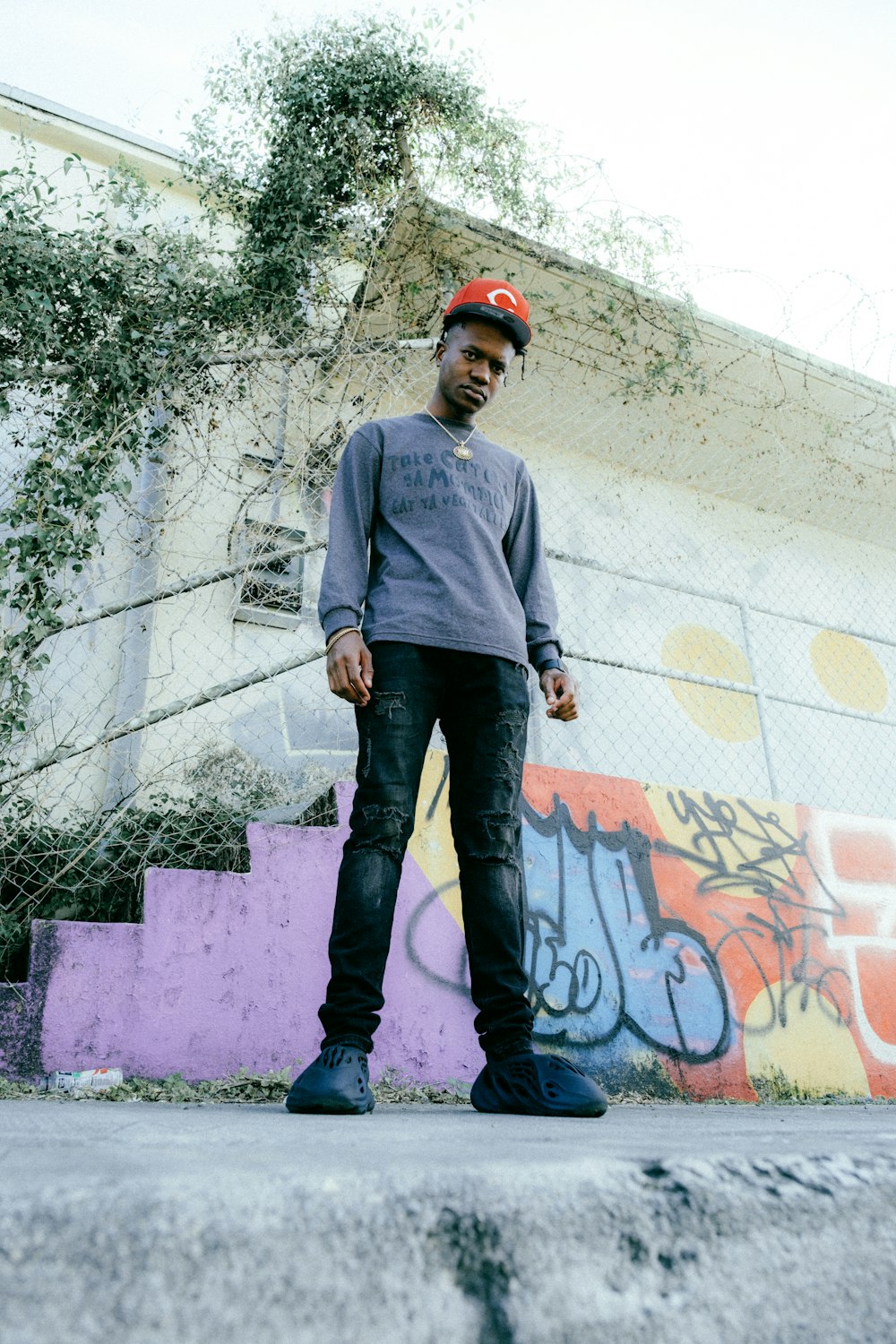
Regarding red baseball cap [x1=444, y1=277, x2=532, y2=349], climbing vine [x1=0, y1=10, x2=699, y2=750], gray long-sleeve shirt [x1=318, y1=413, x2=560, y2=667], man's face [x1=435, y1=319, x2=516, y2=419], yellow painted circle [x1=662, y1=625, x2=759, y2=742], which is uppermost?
climbing vine [x1=0, y1=10, x2=699, y2=750]

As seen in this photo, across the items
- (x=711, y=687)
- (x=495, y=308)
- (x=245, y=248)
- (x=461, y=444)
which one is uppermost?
(x=245, y=248)

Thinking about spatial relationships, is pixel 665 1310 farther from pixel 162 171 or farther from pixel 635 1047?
pixel 162 171

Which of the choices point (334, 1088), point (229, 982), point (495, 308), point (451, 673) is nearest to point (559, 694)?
point (451, 673)

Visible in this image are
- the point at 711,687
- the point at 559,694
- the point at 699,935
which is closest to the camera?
the point at 559,694

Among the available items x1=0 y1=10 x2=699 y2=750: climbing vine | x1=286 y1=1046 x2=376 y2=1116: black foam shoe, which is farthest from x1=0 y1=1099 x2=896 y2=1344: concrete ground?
x1=0 y1=10 x2=699 y2=750: climbing vine

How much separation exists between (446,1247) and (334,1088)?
3.86ft

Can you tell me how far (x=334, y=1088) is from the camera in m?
1.73

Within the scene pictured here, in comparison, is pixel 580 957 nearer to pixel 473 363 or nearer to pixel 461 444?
pixel 461 444

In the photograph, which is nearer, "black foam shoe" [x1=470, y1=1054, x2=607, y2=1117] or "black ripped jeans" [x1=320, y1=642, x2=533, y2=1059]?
"black foam shoe" [x1=470, y1=1054, x2=607, y2=1117]

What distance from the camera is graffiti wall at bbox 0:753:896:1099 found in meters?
2.93

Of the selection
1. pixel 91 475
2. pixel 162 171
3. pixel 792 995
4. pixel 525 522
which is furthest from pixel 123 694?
pixel 162 171

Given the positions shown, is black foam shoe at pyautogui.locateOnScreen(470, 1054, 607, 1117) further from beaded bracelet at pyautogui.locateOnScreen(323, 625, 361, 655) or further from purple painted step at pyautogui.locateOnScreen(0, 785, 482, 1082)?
purple painted step at pyautogui.locateOnScreen(0, 785, 482, 1082)

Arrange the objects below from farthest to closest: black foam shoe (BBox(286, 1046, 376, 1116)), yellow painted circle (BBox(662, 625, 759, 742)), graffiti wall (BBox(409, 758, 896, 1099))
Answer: yellow painted circle (BBox(662, 625, 759, 742))
graffiti wall (BBox(409, 758, 896, 1099))
black foam shoe (BBox(286, 1046, 376, 1116))

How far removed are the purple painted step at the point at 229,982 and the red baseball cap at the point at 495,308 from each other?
1.64 meters
